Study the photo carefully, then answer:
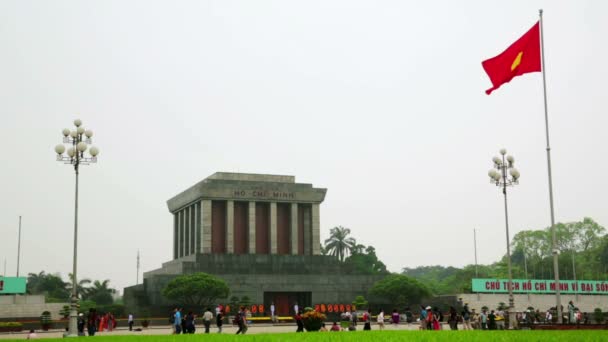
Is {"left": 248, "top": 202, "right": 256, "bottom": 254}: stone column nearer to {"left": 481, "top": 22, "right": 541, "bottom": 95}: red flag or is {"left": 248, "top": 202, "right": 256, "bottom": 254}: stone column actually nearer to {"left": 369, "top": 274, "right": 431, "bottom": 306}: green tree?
{"left": 369, "top": 274, "right": 431, "bottom": 306}: green tree

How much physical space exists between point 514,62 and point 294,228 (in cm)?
3899

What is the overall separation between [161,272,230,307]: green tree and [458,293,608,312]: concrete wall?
20.5 meters

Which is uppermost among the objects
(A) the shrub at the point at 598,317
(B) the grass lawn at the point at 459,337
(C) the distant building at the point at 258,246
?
(C) the distant building at the point at 258,246

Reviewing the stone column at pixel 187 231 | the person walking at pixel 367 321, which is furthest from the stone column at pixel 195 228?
the person walking at pixel 367 321

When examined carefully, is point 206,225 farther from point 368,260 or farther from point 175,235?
point 368,260

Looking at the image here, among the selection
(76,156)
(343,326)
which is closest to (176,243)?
(343,326)

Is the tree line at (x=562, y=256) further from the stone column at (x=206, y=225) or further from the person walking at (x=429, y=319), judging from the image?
the person walking at (x=429, y=319)

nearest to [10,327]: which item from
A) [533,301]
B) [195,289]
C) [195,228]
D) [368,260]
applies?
[195,289]

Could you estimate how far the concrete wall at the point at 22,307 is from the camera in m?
50.5

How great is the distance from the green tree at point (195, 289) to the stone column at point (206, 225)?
31.5 feet

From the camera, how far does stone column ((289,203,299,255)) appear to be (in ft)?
208

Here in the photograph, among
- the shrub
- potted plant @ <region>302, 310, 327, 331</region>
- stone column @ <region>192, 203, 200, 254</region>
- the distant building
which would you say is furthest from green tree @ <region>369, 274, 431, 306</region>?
potted plant @ <region>302, 310, 327, 331</region>

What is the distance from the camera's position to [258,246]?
6353cm

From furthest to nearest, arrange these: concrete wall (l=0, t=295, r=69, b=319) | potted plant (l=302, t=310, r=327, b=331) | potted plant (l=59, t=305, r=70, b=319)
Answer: concrete wall (l=0, t=295, r=69, b=319), potted plant (l=59, t=305, r=70, b=319), potted plant (l=302, t=310, r=327, b=331)
